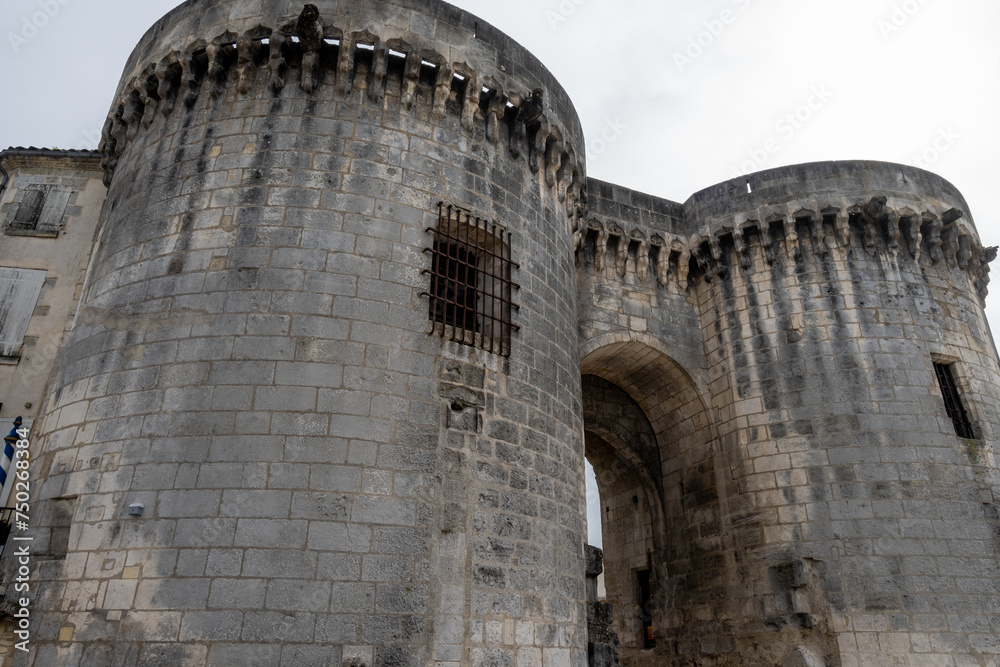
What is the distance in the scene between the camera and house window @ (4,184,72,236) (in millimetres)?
8953

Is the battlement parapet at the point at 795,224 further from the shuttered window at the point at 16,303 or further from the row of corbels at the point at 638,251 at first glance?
the shuttered window at the point at 16,303

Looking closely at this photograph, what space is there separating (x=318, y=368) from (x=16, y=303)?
5.01 m

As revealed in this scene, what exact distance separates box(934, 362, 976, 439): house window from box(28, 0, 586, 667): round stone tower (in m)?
5.80

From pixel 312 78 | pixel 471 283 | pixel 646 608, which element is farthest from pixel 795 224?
pixel 312 78

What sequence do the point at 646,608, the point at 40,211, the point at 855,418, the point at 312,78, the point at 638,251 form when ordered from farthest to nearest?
the point at 646,608, the point at 638,251, the point at 855,418, the point at 40,211, the point at 312,78

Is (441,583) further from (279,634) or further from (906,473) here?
(906,473)

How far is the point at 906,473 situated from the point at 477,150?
7.16 m

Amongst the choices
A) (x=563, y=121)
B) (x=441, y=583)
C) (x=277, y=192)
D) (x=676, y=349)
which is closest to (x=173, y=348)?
(x=277, y=192)

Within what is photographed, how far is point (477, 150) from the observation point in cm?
789

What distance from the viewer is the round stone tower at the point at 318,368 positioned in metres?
5.38

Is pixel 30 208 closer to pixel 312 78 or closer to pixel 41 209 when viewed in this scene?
pixel 41 209

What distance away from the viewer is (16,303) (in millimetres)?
8414

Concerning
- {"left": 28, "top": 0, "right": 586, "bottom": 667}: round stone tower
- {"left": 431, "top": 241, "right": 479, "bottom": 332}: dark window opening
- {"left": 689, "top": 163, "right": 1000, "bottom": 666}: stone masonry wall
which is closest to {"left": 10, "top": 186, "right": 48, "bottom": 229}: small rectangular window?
{"left": 28, "top": 0, "right": 586, "bottom": 667}: round stone tower

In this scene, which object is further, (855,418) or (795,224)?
(795,224)
